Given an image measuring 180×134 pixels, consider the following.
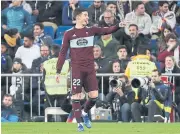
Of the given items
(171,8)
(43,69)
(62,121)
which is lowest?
(62,121)

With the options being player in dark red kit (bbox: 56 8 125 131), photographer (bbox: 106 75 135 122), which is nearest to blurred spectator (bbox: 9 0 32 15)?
photographer (bbox: 106 75 135 122)

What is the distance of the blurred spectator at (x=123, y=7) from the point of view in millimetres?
23625

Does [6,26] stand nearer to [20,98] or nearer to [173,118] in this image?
[20,98]

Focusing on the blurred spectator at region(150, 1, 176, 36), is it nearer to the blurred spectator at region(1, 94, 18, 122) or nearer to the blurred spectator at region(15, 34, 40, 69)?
the blurred spectator at region(15, 34, 40, 69)

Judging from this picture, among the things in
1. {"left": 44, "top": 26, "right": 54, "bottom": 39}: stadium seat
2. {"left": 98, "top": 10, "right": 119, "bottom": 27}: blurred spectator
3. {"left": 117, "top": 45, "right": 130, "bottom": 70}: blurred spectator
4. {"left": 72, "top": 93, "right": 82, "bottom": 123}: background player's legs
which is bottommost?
{"left": 72, "top": 93, "right": 82, "bottom": 123}: background player's legs

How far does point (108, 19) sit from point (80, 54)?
665 cm

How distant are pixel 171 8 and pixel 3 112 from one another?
6230 mm

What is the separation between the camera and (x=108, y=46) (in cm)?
2150

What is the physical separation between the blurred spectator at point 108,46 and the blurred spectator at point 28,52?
5.43 feet

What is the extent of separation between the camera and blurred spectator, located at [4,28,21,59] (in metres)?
22.7

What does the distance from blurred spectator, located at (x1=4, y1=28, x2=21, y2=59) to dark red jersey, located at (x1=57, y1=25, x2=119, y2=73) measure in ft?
22.5

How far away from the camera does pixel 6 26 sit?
23.8m

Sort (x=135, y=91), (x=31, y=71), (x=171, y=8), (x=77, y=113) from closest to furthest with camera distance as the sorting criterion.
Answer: (x=77, y=113)
(x=135, y=91)
(x=31, y=71)
(x=171, y=8)
